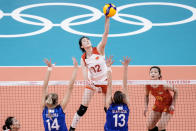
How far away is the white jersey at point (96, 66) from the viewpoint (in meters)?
9.11

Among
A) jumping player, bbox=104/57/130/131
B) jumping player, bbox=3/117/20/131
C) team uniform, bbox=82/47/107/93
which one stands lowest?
jumping player, bbox=3/117/20/131

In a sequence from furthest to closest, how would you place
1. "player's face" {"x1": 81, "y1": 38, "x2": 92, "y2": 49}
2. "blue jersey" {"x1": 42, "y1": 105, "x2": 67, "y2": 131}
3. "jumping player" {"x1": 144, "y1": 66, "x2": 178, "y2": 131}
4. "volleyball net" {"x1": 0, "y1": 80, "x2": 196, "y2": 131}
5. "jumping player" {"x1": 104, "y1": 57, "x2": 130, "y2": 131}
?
"volleyball net" {"x1": 0, "y1": 80, "x2": 196, "y2": 131}
"player's face" {"x1": 81, "y1": 38, "x2": 92, "y2": 49}
"jumping player" {"x1": 144, "y1": 66, "x2": 178, "y2": 131}
"jumping player" {"x1": 104, "y1": 57, "x2": 130, "y2": 131}
"blue jersey" {"x1": 42, "y1": 105, "x2": 67, "y2": 131}

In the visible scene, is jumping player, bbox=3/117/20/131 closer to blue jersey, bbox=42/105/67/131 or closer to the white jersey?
blue jersey, bbox=42/105/67/131

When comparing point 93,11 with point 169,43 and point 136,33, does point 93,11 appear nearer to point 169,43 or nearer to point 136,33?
point 136,33

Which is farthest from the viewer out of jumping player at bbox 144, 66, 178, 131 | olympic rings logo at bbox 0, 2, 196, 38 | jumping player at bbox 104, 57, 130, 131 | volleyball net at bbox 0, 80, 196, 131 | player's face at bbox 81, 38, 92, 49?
olympic rings logo at bbox 0, 2, 196, 38

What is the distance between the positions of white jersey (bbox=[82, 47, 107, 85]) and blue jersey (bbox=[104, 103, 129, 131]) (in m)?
2.63

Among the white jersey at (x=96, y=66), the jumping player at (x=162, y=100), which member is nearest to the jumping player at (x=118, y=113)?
the jumping player at (x=162, y=100)

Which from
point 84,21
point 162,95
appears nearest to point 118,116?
point 162,95

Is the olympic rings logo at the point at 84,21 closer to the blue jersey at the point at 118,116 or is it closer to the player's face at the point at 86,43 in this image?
the player's face at the point at 86,43

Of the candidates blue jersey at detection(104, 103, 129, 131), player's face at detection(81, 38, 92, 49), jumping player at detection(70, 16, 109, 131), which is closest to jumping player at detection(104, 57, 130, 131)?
blue jersey at detection(104, 103, 129, 131)

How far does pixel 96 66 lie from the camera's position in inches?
358

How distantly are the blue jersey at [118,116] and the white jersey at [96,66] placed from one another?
2.63m

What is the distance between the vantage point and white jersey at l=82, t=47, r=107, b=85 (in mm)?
9109

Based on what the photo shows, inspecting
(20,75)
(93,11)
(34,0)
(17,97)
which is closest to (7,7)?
(34,0)
